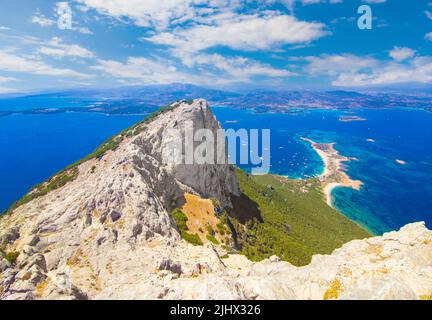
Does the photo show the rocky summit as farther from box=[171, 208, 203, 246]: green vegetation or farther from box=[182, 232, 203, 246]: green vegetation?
box=[171, 208, 203, 246]: green vegetation

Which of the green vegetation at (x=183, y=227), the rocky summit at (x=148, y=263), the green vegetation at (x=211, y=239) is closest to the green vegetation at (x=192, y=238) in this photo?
the green vegetation at (x=183, y=227)

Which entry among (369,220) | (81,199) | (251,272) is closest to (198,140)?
(81,199)

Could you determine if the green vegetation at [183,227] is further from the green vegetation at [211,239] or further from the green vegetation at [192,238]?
the green vegetation at [211,239]

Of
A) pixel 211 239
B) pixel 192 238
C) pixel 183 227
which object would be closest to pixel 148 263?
pixel 192 238

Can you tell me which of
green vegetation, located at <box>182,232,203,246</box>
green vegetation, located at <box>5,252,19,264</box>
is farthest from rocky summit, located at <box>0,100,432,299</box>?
green vegetation, located at <box>182,232,203,246</box>

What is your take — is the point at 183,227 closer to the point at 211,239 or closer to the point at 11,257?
the point at 211,239

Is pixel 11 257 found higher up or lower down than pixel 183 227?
higher up
